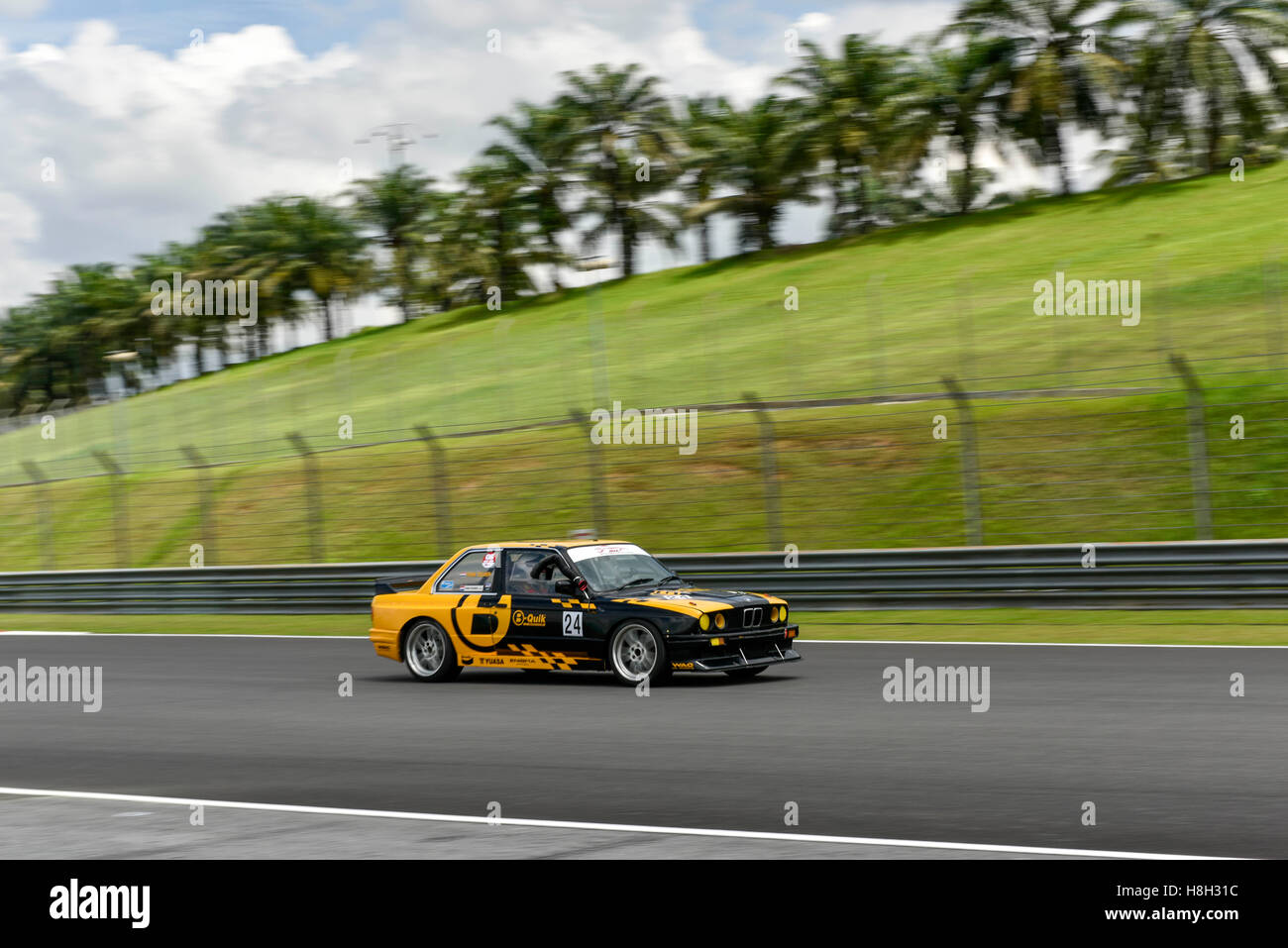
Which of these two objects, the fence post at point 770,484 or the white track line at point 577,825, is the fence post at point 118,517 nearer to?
the fence post at point 770,484

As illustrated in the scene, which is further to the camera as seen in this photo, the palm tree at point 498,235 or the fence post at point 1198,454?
the palm tree at point 498,235

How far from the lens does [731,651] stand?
12828 millimetres

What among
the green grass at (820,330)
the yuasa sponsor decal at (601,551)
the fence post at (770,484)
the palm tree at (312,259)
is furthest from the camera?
the palm tree at (312,259)

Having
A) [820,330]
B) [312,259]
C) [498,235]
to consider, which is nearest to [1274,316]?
[820,330]

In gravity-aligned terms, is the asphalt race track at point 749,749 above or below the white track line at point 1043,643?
below

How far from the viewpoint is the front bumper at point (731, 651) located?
1262 centimetres

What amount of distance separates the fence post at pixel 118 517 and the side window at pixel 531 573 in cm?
1526

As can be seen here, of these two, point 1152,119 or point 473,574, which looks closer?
point 473,574

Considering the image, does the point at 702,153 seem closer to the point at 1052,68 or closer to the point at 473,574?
the point at 1052,68

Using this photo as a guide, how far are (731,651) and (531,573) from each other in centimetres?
219

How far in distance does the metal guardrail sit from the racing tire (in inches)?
184

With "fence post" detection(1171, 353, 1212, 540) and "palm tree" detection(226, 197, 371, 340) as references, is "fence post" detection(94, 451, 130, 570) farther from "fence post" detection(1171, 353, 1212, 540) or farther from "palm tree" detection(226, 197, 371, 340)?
"palm tree" detection(226, 197, 371, 340)

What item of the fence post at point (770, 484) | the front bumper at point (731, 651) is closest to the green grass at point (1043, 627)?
the fence post at point (770, 484)
